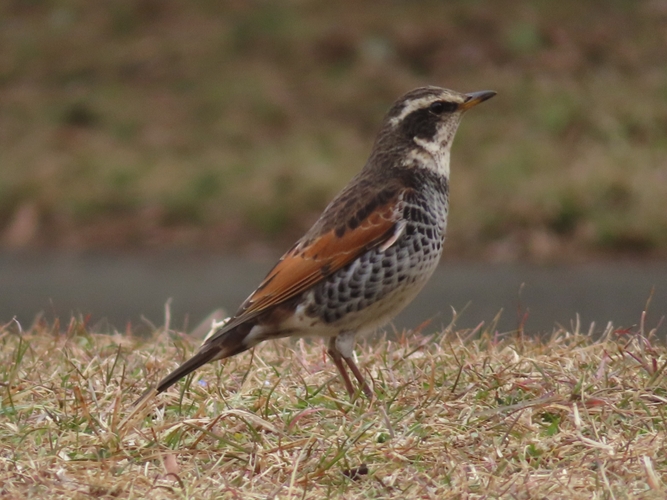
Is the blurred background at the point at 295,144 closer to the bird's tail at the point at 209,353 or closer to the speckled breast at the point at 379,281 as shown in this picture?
the speckled breast at the point at 379,281

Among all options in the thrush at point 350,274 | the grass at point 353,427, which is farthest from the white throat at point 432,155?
the grass at point 353,427

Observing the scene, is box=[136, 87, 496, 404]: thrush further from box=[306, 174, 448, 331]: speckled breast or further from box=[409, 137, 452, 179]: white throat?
box=[409, 137, 452, 179]: white throat

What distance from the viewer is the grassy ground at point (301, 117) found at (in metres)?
12.6

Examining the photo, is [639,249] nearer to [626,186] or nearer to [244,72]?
[626,186]

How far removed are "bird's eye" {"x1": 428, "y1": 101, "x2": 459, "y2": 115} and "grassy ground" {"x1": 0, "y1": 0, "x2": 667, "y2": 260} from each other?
592 cm

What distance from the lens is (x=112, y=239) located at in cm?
1323

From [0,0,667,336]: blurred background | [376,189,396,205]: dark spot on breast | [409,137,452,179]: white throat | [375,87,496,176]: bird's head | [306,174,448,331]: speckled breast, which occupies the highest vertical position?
[375,87,496,176]: bird's head

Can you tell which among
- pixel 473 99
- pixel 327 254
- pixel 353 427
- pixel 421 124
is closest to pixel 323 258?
pixel 327 254

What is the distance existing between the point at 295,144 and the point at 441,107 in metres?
9.81

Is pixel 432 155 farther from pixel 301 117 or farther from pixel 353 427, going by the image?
pixel 301 117

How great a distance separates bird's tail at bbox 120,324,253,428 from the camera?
16.1 ft

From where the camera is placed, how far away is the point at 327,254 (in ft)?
17.6

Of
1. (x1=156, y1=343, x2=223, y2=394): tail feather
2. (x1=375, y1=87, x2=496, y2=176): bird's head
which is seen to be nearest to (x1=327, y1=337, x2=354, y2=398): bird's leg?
(x1=156, y1=343, x2=223, y2=394): tail feather

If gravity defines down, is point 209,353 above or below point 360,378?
above
